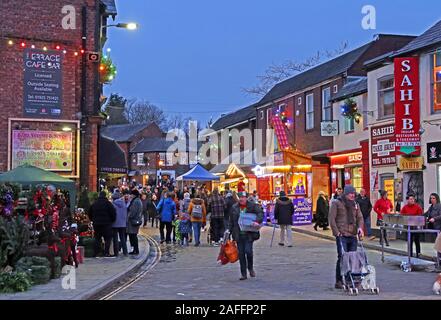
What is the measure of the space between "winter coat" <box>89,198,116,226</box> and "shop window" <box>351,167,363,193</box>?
46.1 feet

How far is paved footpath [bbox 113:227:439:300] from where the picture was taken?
34.8 feet

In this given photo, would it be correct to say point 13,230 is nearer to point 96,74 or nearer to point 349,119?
point 96,74

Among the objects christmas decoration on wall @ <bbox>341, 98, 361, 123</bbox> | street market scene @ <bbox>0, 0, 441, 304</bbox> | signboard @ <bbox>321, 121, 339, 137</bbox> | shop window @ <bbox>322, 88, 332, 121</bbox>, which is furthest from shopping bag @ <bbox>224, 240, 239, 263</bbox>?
shop window @ <bbox>322, 88, 332, 121</bbox>

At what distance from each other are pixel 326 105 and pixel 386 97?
8.44 m

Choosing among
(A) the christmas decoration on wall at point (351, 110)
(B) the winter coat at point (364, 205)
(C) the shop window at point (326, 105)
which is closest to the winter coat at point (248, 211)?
(B) the winter coat at point (364, 205)

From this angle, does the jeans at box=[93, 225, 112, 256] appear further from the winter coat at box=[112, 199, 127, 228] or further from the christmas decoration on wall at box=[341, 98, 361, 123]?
the christmas decoration on wall at box=[341, 98, 361, 123]

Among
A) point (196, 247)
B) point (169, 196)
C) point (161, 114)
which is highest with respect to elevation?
point (161, 114)

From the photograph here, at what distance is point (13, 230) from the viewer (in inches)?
458

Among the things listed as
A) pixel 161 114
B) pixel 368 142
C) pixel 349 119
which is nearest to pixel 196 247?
pixel 368 142

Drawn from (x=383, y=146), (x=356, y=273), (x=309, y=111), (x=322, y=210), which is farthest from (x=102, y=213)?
(x=309, y=111)

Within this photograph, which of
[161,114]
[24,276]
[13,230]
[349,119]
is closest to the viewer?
[24,276]

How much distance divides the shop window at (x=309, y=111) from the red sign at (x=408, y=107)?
12341mm

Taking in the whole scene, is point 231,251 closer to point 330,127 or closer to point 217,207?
point 217,207

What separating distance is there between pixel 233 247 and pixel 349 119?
53.8ft
